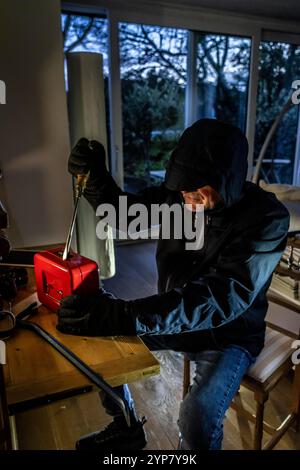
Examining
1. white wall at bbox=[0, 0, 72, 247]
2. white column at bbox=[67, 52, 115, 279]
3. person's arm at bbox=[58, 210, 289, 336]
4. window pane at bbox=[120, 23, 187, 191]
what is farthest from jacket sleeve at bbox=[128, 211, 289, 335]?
window pane at bbox=[120, 23, 187, 191]

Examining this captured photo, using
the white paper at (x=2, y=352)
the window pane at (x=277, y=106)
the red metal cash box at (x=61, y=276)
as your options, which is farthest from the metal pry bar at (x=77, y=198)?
the window pane at (x=277, y=106)

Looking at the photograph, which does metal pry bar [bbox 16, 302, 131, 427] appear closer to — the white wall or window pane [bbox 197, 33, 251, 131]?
the white wall

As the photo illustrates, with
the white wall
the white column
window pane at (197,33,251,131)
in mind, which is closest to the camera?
the white wall

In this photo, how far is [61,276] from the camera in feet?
3.05

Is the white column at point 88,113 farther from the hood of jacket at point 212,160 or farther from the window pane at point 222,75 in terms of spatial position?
the hood of jacket at point 212,160

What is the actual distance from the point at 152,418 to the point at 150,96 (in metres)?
3.06

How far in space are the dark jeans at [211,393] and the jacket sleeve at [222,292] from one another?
0.69 ft

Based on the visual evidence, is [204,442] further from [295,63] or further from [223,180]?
[295,63]

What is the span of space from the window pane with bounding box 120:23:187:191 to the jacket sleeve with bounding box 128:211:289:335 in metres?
2.92

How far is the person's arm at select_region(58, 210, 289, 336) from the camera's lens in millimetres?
873

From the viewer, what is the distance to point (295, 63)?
14.6ft

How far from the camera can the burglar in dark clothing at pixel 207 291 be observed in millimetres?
894

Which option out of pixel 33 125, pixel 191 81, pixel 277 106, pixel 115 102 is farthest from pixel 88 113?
pixel 277 106

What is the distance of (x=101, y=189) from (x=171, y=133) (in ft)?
9.25
